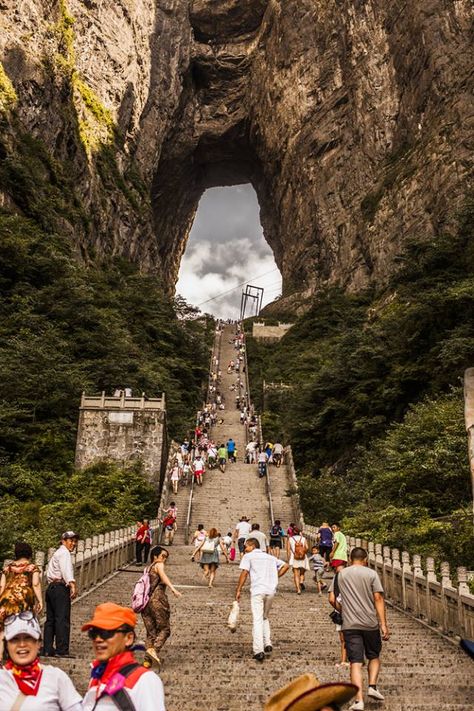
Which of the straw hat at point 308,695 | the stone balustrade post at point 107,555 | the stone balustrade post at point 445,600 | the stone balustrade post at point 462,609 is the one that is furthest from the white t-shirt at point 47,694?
the stone balustrade post at point 107,555

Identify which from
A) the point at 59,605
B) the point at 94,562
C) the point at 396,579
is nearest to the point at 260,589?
the point at 59,605

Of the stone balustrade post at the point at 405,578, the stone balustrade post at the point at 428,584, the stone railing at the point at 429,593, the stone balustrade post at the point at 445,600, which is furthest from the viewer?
the stone balustrade post at the point at 405,578

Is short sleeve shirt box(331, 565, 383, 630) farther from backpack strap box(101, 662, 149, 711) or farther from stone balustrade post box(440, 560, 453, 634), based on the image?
backpack strap box(101, 662, 149, 711)

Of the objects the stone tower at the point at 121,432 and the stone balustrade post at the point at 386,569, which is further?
the stone tower at the point at 121,432

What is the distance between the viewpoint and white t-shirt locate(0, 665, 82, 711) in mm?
2900

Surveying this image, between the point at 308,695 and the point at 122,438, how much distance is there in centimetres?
2459

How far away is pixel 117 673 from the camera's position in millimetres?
2947

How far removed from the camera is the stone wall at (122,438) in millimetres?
25859

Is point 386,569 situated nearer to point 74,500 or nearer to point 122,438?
point 74,500

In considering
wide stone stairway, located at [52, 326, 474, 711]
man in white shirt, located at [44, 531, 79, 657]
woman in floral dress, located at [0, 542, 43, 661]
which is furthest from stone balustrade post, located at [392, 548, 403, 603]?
woman in floral dress, located at [0, 542, 43, 661]

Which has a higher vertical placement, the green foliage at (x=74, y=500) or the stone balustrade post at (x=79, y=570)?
the green foliage at (x=74, y=500)

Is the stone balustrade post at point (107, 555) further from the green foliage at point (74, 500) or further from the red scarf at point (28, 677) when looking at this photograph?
the red scarf at point (28, 677)

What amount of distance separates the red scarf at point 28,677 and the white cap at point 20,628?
13 centimetres

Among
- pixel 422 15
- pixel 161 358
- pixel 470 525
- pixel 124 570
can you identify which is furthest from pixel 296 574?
pixel 422 15
